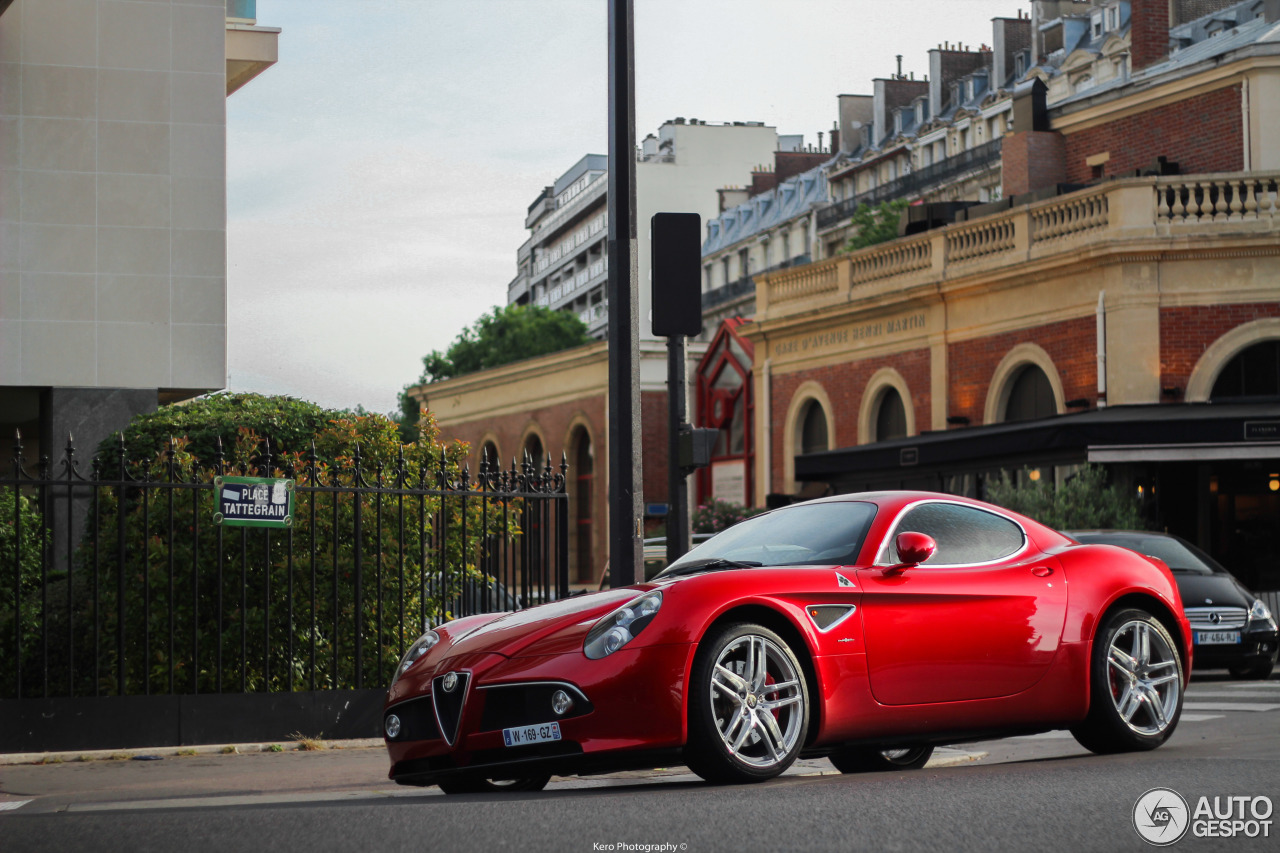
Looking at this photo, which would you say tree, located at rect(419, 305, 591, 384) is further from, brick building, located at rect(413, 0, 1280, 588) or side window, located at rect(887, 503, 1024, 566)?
side window, located at rect(887, 503, 1024, 566)

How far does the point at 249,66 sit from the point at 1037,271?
15.0 meters

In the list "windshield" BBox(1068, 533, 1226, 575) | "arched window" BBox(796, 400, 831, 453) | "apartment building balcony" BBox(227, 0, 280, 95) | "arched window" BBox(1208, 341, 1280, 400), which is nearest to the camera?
"windshield" BBox(1068, 533, 1226, 575)

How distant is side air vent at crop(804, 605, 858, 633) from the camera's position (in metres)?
7.00

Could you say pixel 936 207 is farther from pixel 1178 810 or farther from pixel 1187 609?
pixel 1178 810

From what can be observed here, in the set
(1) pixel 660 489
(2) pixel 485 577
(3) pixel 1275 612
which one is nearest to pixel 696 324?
(2) pixel 485 577

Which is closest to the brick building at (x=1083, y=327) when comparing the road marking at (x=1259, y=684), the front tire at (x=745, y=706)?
the road marking at (x=1259, y=684)

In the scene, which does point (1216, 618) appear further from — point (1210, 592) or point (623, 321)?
point (623, 321)

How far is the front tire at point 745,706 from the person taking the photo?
6602 millimetres

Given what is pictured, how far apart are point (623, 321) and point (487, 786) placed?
4204 mm

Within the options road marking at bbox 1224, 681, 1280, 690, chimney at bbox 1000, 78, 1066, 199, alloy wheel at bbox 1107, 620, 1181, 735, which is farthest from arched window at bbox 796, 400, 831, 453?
alloy wheel at bbox 1107, 620, 1181, 735

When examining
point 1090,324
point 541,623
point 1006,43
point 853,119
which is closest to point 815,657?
point 541,623

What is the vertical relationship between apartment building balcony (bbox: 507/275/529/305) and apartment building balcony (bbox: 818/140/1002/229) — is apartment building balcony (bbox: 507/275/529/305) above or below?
above

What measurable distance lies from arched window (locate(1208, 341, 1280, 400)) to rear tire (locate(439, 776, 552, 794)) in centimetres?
2135

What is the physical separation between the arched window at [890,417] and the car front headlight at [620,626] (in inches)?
1023
